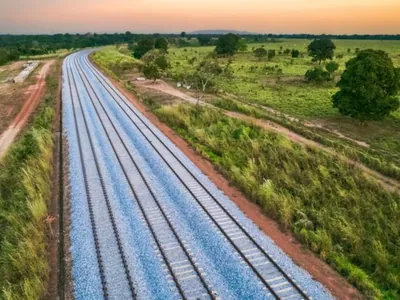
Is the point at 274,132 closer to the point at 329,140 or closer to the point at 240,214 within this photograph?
the point at 329,140

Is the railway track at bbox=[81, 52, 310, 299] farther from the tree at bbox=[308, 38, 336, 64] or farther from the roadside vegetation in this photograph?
the tree at bbox=[308, 38, 336, 64]

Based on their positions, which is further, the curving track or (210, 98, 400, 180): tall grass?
(210, 98, 400, 180): tall grass

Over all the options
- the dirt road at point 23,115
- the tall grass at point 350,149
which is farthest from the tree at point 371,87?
the dirt road at point 23,115

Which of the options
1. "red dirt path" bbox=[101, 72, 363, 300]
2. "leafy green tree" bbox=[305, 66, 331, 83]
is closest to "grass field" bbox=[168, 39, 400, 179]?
"leafy green tree" bbox=[305, 66, 331, 83]

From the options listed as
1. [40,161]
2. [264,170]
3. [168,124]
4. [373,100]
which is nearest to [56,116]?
[168,124]

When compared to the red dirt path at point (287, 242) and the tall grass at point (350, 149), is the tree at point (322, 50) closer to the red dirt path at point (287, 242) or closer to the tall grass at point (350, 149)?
the tall grass at point (350, 149)

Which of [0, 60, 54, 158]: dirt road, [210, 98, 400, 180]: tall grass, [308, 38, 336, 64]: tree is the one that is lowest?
[210, 98, 400, 180]: tall grass
